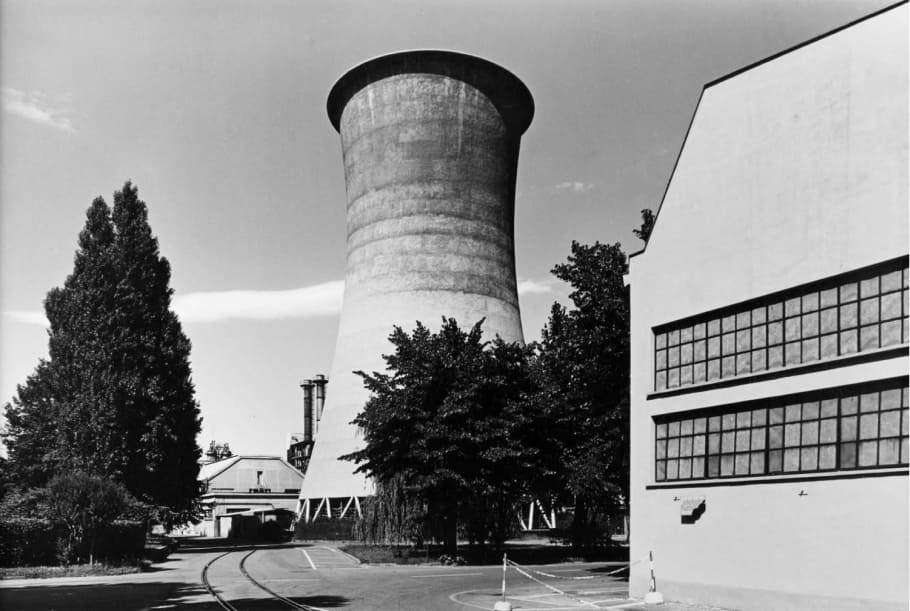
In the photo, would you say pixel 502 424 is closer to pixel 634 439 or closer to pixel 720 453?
pixel 634 439

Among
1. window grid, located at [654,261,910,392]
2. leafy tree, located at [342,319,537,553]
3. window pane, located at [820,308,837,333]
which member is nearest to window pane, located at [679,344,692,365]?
window grid, located at [654,261,910,392]

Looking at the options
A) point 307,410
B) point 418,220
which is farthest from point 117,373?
point 307,410

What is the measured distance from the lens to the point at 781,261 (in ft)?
57.0

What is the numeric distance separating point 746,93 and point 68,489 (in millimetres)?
23674

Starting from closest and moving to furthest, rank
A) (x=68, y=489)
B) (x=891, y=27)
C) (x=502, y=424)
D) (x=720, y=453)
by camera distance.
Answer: (x=891, y=27) → (x=720, y=453) → (x=68, y=489) → (x=502, y=424)

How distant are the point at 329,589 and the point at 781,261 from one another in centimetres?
1349

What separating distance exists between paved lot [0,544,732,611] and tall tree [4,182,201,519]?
27.7ft

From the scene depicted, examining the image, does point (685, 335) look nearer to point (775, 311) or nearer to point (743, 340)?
point (743, 340)

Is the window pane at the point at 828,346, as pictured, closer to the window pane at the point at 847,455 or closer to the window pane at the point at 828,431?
the window pane at the point at 828,431

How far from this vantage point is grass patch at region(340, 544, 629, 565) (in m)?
32.8

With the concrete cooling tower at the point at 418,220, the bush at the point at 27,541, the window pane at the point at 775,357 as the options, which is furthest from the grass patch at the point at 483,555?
the window pane at the point at 775,357

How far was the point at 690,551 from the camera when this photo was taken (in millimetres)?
18734

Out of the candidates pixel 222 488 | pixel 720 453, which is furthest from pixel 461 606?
pixel 222 488

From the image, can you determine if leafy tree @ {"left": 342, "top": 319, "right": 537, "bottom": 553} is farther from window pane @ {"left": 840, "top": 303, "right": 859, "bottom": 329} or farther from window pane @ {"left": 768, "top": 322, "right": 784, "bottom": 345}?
window pane @ {"left": 840, "top": 303, "right": 859, "bottom": 329}
